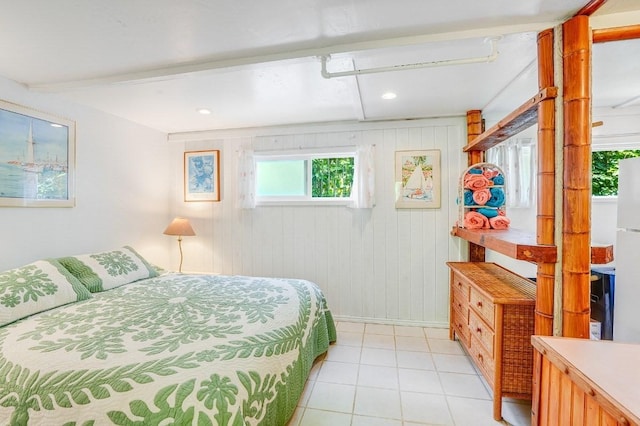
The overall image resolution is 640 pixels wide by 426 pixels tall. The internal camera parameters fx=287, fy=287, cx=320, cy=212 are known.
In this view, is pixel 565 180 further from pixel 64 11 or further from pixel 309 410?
pixel 64 11

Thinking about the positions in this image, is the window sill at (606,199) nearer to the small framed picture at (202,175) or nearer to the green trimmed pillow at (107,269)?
the small framed picture at (202,175)

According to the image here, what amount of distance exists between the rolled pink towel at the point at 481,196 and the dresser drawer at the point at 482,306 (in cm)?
75

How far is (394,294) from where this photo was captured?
3.15 meters

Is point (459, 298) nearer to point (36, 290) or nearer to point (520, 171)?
point (520, 171)

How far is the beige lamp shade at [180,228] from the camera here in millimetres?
3311

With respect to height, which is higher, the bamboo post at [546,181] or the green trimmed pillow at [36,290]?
the bamboo post at [546,181]

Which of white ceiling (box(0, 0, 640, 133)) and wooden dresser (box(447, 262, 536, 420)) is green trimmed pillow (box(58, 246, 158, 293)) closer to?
white ceiling (box(0, 0, 640, 133))

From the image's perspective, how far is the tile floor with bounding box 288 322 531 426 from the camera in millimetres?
1752

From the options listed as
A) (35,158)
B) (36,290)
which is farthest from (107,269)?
(35,158)

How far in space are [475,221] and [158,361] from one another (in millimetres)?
2454

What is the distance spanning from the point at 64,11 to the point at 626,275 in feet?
12.1

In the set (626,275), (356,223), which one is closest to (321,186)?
(356,223)

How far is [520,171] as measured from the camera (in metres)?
2.95

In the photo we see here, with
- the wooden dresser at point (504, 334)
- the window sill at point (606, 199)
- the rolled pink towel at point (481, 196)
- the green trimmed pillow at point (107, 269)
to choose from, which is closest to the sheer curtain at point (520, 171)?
the window sill at point (606, 199)
